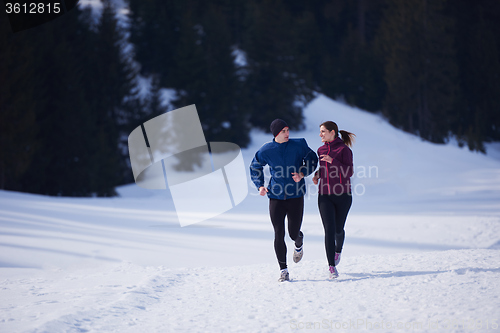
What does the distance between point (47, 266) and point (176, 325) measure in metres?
3.48

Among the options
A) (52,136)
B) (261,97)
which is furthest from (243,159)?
(52,136)

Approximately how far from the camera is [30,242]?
24.2 feet

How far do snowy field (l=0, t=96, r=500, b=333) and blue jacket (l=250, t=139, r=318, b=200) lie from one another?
1.01 m

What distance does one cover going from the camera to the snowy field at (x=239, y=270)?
11.3ft

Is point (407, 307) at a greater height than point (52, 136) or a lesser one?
lesser

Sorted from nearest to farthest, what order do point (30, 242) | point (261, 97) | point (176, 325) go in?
point (176, 325) → point (30, 242) → point (261, 97)

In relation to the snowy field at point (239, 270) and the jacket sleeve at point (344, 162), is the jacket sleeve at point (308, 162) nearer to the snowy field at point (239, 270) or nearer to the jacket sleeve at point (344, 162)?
the jacket sleeve at point (344, 162)

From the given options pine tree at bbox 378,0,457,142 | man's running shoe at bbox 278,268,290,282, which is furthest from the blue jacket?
pine tree at bbox 378,0,457,142

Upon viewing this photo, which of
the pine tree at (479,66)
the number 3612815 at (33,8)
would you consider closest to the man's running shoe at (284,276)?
the number 3612815 at (33,8)

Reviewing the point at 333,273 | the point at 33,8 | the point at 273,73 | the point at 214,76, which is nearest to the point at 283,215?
the point at 333,273

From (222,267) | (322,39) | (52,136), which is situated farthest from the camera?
(322,39)

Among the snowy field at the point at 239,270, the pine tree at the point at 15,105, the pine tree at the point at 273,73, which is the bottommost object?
the snowy field at the point at 239,270

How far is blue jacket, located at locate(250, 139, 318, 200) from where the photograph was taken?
4.54 metres

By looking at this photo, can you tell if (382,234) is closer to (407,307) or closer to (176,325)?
(407,307)
